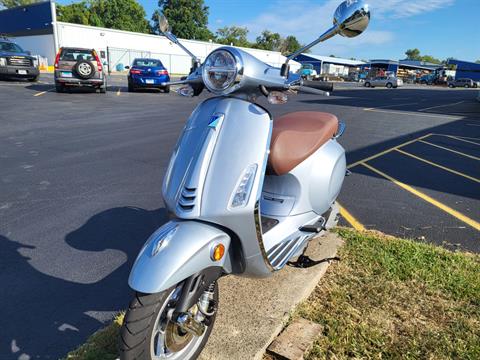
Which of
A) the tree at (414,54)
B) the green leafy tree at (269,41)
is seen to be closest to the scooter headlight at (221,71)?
the green leafy tree at (269,41)

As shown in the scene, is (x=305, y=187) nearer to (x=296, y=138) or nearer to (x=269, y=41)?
(x=296, y=138)

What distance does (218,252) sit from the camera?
204cm

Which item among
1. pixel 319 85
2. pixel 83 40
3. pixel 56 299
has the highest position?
pixel 83 40

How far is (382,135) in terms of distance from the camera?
1033cm

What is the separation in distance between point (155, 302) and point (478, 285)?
102 inches

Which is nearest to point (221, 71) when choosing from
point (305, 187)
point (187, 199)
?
point (187, 199)

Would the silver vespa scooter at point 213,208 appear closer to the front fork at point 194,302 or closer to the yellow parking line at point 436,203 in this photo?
the front fork at point 194,302

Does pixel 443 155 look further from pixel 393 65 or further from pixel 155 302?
pixel 393 65

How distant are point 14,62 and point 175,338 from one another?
19287 mm

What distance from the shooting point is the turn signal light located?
2.01 metres

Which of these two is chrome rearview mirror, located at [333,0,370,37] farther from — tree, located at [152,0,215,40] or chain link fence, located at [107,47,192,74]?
tree, located at [152,0,215,40]

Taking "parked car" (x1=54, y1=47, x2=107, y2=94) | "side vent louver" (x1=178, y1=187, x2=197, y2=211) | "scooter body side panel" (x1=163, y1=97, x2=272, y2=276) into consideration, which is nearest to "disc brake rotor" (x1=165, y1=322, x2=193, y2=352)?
"scooter body side panel" (x1=163, y1=97, x2=272, y2=276)

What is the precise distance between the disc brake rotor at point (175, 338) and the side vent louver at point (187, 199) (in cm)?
60

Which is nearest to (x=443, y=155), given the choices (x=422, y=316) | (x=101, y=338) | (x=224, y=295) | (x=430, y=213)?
(x=430, y=213)
